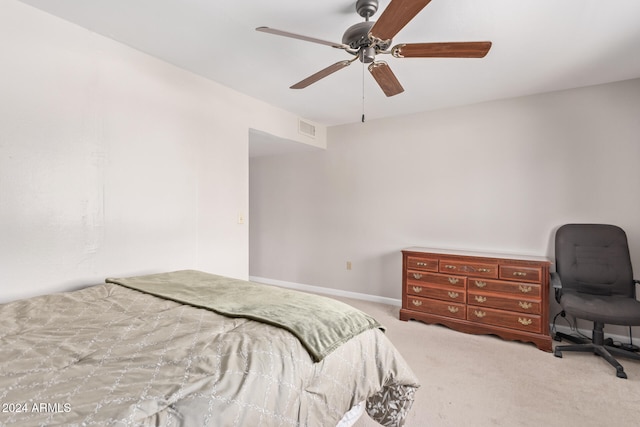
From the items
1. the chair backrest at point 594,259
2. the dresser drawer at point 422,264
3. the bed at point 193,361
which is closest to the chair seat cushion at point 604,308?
the chair backrest at point 594,259

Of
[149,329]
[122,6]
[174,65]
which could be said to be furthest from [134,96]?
[149,329]

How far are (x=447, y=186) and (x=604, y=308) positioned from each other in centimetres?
179

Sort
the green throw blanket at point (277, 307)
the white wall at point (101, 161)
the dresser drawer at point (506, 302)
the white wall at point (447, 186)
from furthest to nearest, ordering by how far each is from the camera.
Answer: the white wall at point (447, 186), the dresser drawer at point (506, 302), the white wall at point (101, 161), the green throw blanket at point (277, 307)

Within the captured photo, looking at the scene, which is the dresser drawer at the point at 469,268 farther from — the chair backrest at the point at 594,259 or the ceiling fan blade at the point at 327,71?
the ceiling fan blade at the point at 327,71

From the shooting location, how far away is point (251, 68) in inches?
101

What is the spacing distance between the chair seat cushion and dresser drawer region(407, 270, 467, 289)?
81cm

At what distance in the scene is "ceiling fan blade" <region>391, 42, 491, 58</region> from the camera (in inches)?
61.5

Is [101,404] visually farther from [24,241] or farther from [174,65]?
[174,65]

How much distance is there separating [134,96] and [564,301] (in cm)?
379

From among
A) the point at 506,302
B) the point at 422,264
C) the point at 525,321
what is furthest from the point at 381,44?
the point at 525,321

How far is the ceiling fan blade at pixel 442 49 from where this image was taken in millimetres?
1562

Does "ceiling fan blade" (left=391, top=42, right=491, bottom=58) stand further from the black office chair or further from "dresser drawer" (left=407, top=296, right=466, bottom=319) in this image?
"dresser drawer" (left=407, top=296, right=466, bottom=319)

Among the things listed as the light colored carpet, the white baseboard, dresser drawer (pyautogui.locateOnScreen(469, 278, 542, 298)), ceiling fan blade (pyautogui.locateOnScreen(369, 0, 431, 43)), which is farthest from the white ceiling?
the white baseboard

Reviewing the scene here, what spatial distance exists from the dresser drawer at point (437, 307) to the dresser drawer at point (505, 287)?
25 centimetres
